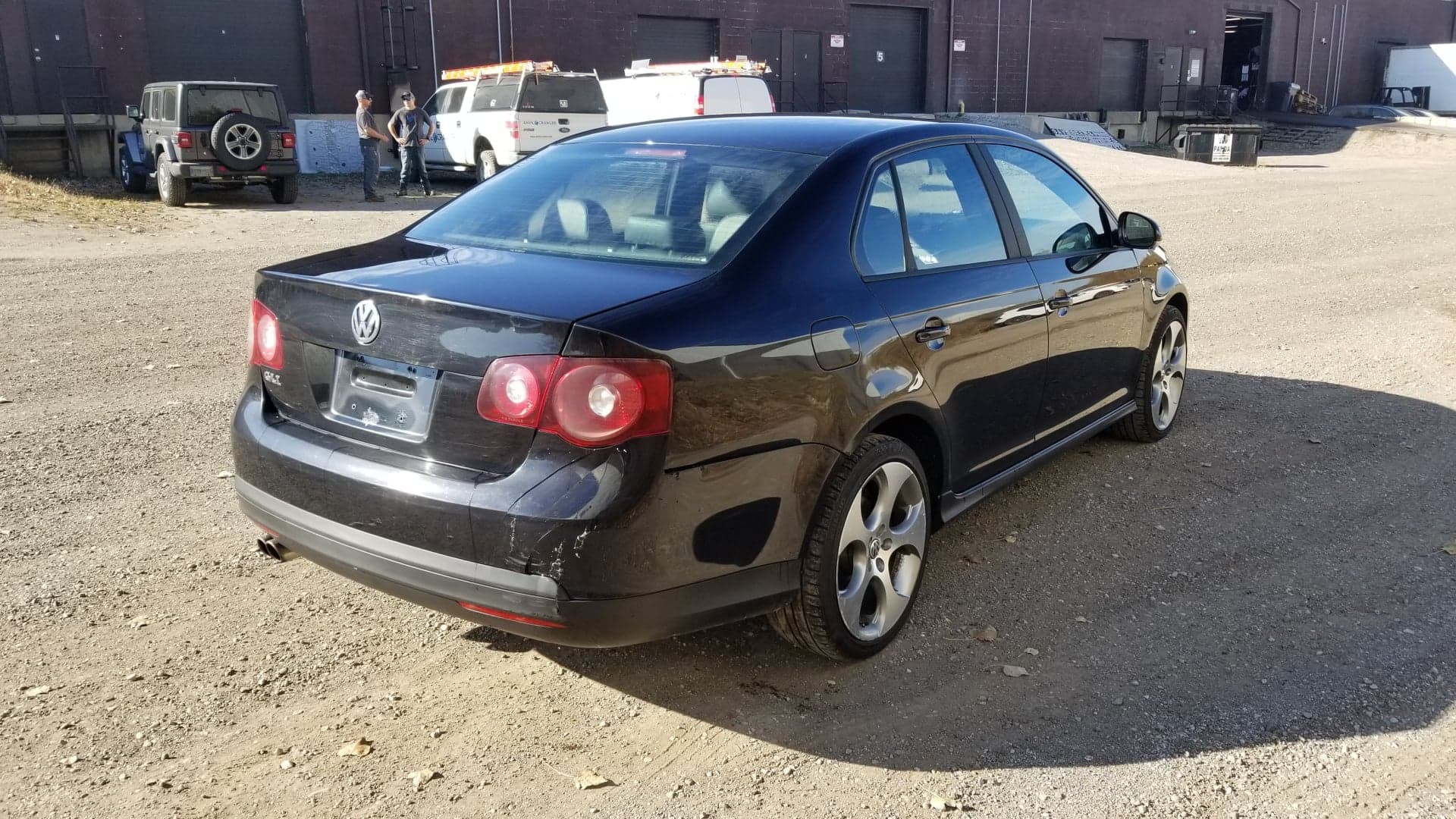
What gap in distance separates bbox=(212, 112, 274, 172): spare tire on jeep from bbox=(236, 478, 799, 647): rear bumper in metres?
15.4

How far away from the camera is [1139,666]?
3879 mm

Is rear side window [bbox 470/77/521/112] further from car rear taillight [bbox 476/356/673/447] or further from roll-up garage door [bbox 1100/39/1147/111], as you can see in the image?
roll-up garage door [bbox 1100/39/1147/111]

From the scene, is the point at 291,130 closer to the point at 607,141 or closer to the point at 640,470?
the point at 607,141

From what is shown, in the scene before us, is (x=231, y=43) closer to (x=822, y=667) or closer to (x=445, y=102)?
(x=445, y=102)

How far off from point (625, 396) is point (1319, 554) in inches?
129

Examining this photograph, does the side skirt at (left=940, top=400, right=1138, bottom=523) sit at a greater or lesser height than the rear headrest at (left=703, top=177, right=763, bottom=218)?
lesser

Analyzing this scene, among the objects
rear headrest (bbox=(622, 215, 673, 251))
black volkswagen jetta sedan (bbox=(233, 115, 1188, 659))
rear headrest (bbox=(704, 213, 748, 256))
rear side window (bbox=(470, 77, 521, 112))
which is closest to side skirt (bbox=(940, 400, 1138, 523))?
black volkswagen jetta sedan (bbox=(233, 115, 1188, 659))

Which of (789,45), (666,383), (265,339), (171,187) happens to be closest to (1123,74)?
(789,45)

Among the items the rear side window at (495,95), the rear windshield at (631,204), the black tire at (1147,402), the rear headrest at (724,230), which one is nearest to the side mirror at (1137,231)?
the black tire at (1147,402)

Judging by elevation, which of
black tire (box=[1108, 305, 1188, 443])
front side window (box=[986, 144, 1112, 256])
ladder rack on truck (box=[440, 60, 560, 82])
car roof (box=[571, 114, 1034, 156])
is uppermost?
ladder rack on truck (box=[440, 60, 560, 82])

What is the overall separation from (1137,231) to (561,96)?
16.3 meters

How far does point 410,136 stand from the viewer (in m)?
20.0

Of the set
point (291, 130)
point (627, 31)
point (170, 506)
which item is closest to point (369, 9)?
point (627, 31)

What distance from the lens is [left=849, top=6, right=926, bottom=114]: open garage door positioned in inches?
1462
